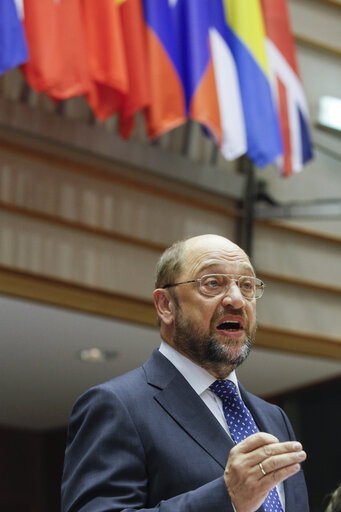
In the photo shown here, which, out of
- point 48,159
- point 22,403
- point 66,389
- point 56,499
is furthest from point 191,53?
point 56,499

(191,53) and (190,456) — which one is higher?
(191,53)

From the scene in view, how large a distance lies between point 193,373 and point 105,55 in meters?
3.12

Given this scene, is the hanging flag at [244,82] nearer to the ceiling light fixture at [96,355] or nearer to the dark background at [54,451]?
the ceiling light fixture at [96,355]

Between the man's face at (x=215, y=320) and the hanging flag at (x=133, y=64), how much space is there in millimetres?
2837

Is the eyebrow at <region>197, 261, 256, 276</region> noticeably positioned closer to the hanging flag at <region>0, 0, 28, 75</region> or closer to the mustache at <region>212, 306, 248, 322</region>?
the mustache at <region>212, 306, 248, 322</region>

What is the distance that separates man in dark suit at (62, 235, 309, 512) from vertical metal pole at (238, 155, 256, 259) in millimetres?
3618

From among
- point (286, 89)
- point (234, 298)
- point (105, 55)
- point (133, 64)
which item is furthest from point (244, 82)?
point (234, 298)

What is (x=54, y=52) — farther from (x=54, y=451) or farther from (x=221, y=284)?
(x=54, y=451)

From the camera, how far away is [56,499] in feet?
26.4

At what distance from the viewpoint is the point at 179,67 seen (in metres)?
5.32

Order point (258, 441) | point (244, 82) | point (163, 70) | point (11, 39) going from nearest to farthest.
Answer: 1. point (258, 441)
2. point (11, 39)
3. point (163, 70)
4. point (244, 82)

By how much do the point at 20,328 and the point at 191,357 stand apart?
3.55 m

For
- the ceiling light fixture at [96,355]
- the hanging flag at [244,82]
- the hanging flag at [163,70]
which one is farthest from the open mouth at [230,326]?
the ceiling light fixture at [96,355]

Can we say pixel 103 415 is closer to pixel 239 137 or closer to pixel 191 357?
pixel 191 357
